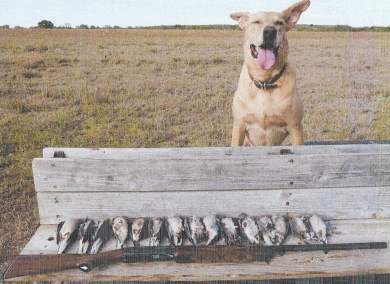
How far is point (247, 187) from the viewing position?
305 cm

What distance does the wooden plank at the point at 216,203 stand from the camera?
10.0 feet

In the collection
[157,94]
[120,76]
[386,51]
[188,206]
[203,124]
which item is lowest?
[188,206]

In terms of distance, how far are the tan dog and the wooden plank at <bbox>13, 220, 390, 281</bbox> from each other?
1486 mm

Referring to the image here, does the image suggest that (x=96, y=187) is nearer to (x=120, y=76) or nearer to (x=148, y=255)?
(x=148, y=255)

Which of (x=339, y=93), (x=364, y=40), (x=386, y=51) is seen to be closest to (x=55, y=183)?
(x=339, y=93)

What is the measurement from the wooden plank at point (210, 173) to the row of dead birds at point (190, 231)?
0.81 feet

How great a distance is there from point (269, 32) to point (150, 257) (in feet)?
6.90

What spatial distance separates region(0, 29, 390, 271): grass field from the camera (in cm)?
624

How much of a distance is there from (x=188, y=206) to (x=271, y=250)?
0.70 metres

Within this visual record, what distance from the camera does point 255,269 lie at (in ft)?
8.87

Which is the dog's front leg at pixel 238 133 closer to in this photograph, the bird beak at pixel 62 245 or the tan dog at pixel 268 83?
the tan dog at pixel 268 83

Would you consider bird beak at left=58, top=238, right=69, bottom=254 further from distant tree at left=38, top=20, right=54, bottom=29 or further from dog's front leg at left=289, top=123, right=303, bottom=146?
distant tree at left=38, top=20, right=54, bottom=29

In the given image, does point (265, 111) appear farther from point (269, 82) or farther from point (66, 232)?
point (66, 232)

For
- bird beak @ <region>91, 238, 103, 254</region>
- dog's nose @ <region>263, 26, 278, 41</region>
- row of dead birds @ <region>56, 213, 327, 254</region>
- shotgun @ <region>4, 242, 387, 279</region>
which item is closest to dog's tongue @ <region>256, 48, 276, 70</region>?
dog's nose @ <region>263, 26, 278, 41</region>
